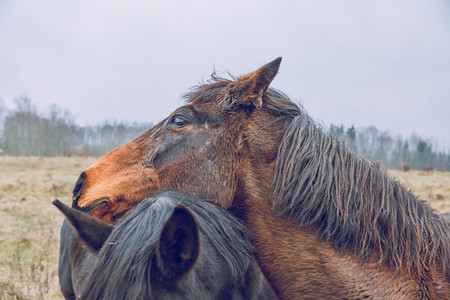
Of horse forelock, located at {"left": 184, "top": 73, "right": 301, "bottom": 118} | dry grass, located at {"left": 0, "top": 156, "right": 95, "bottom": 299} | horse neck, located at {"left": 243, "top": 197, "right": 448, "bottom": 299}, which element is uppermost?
horse forelock, located at {"left": 184, "top": 73, "right": 301, "bottom": 118}

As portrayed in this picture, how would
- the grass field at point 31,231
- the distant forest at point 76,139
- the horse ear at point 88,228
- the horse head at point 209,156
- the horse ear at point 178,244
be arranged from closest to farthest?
1. the horse ear at point 178,244
2. the horse ear at point 88,228
3. the horse head at point 209,156
4. the grass field at point 31,231
5. the distant forest at point 76,139

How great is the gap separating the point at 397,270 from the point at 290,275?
594 millimetres

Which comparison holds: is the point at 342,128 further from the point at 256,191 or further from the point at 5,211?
the point at 5,211

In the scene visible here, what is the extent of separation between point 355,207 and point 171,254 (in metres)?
1.22

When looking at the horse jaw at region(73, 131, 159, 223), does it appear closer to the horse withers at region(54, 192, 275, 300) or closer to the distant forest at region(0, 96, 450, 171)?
the horse withers at region(54, 192, 275, 300)

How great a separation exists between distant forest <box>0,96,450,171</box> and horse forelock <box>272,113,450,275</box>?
34.3 m

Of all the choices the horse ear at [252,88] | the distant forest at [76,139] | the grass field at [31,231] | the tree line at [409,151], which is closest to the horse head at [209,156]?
the horse ear at [252,88]

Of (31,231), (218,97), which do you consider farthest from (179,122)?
(31,231)

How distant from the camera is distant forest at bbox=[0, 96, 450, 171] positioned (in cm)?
4231

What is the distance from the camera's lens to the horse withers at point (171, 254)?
1.27m

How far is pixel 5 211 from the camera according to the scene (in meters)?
10.4

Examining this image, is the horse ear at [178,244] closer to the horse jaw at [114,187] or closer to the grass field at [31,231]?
the horse jaw at [114,187]

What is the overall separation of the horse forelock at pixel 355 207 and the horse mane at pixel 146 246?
0.41 m

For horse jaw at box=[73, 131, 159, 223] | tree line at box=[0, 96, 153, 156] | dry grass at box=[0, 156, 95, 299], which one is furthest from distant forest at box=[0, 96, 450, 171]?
horse jaw at box=[73, 131, 159, 223]
